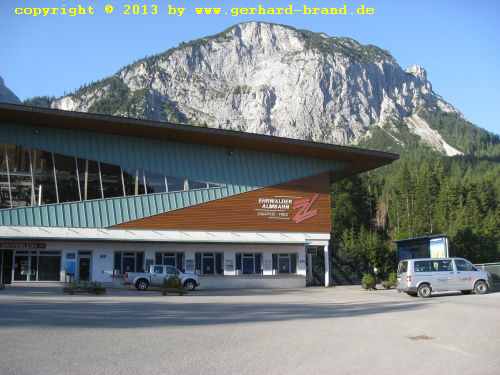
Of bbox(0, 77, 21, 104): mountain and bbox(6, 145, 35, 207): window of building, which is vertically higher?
bbox(0, 77, 21, 104): mountain

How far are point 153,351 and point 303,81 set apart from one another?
594ft

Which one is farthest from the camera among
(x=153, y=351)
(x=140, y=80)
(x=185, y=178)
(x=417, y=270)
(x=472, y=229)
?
(x=140, y=80)

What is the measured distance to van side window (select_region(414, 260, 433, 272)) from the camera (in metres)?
24.8

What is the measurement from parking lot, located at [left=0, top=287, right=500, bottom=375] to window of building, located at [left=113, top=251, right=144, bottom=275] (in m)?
18.7

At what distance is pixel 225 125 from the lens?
186 meters

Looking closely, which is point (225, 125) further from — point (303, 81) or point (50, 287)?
point (50, 287)

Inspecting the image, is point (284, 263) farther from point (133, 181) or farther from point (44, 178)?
point (44, 178)

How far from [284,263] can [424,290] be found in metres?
14.0

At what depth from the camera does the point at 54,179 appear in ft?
108

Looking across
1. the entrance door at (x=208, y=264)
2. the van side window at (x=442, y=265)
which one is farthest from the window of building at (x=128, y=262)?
the van side window at (x=442, y=265)

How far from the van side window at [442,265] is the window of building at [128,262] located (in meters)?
18.0

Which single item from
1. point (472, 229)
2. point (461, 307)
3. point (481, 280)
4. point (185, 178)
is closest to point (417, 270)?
point (481, 280)

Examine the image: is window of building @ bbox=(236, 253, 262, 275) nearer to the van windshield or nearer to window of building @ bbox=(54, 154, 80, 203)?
window of building @ bbox=(54, 154, 80, 203)

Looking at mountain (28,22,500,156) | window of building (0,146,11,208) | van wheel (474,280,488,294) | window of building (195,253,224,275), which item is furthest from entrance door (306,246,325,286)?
mountain (28,22,500,156)
